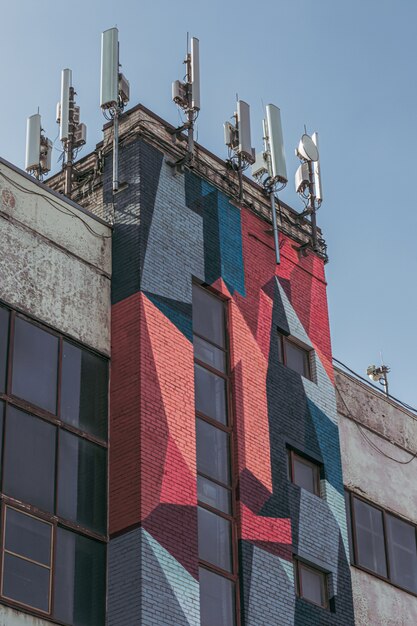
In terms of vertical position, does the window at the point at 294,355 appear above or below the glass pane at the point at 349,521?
above

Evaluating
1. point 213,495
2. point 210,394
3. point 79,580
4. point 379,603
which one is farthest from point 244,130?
point 79,580

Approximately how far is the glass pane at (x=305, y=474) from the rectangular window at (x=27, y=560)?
776 centimetres

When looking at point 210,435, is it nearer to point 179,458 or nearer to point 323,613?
point 179,458

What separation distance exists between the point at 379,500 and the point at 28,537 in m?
12.6

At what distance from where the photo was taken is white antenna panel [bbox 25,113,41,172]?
3544 cm

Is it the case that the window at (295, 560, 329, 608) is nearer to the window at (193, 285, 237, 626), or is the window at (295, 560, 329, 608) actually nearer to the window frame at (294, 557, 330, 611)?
the window frame at (294, 557, 330, 611)

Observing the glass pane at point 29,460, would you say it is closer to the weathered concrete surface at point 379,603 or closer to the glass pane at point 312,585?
the glass pane at point 312,585

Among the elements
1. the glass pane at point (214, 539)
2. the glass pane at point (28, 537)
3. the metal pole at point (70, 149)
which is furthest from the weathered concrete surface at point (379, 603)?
the metal pole at point (70, 149)

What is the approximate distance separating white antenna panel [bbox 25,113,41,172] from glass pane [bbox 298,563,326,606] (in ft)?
41.3

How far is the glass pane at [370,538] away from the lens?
3381cm

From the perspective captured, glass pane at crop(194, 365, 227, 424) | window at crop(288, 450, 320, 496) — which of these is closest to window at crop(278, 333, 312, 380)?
window at crop(288, 450, 320, 496)

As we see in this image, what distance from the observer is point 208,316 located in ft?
102

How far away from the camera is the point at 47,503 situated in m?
25.9

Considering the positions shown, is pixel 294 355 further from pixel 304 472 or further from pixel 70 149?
pixel 70 149
